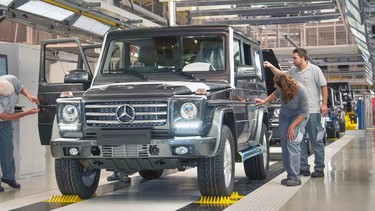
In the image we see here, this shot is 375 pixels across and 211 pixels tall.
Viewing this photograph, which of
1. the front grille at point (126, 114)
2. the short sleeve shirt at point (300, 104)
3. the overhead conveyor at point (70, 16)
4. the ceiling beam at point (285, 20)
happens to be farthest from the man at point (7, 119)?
the ceiling beam at point (285, 20)

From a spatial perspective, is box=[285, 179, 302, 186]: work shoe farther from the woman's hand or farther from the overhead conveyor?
the overhead conveyor

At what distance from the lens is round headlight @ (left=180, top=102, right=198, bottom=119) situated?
5.67m

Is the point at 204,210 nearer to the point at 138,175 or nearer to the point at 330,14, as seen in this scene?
the point at 138,175

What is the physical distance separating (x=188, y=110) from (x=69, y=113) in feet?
3.93

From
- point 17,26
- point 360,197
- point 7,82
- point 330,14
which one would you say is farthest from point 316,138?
point 17,26

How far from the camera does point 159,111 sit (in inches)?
224

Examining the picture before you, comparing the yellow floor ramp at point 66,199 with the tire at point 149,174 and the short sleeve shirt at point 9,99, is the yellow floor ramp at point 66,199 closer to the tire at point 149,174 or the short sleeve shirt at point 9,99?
the short sleeve shirt at point 9,99

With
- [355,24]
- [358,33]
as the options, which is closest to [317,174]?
[355,24]

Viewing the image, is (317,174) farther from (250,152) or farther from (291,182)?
(250,152)

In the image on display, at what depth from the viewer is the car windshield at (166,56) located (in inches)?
262

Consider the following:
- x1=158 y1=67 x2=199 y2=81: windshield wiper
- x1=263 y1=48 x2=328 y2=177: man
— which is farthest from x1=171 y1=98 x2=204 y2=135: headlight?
x1=263 y1=48 x2=328 y2=177: man

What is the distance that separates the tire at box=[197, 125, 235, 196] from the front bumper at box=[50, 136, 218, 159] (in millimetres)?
177

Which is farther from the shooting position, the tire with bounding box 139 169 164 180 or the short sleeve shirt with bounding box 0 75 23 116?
the tire with bounding box 139 169 164 180

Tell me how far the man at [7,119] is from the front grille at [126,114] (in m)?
1.72
